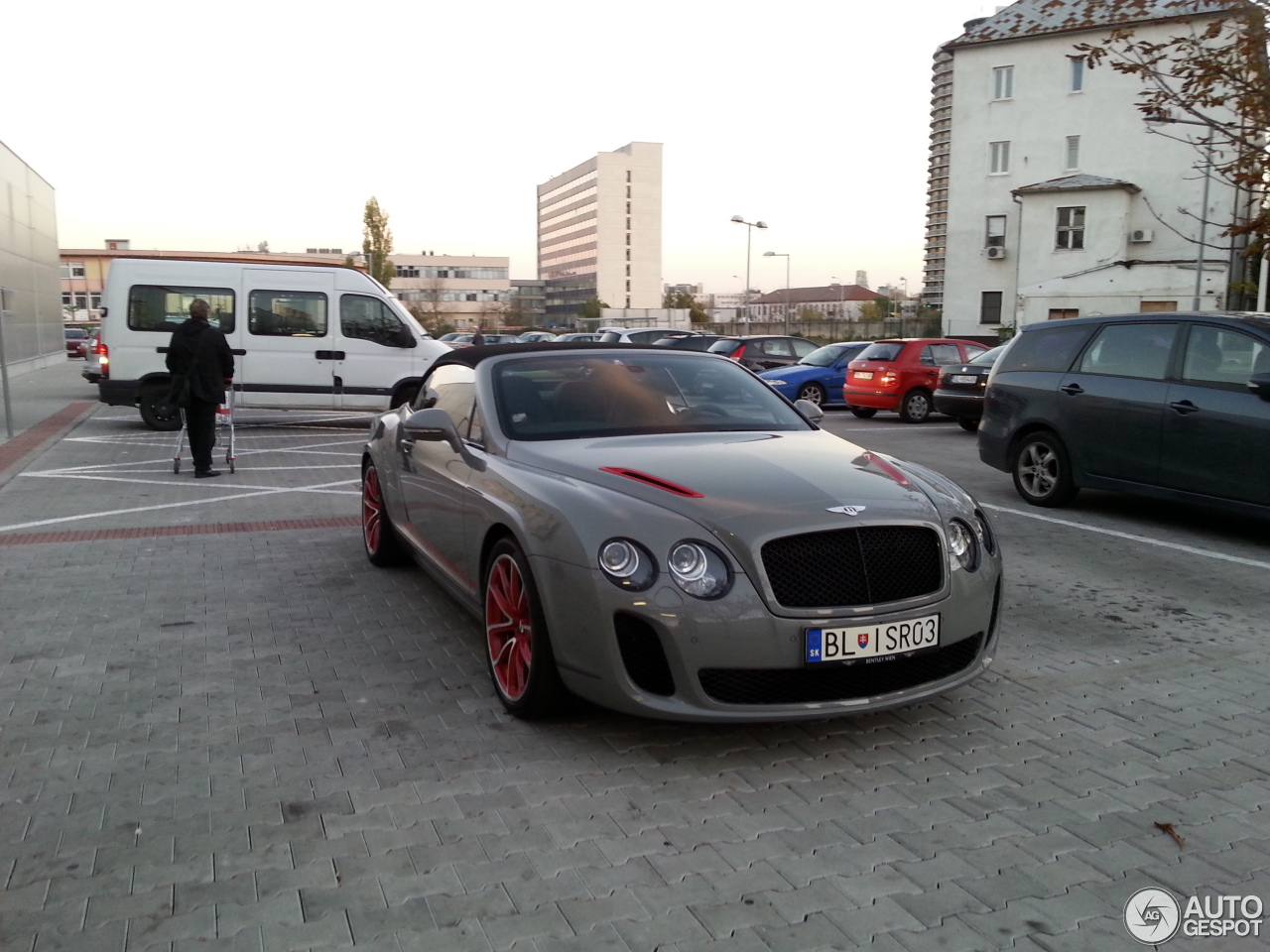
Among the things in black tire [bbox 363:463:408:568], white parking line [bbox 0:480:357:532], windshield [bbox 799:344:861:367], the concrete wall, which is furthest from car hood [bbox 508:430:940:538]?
the concrete wall

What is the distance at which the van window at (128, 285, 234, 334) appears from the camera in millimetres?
14938

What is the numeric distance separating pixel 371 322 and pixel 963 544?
12986 millimetres

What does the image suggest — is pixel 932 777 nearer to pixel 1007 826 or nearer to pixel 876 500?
pixel 1007 826

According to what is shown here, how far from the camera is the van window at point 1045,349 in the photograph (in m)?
8.91

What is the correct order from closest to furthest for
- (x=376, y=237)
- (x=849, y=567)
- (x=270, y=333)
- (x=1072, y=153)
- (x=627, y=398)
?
(x=849, y=567) < (x=627, y=398) < (x=270, y=333) < (x=1072, y=153) < (x=376, y=237)

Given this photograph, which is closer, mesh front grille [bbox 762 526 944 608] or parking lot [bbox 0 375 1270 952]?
parking lot [bbox 0 375 1270 952]

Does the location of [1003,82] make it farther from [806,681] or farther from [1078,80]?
[806,681]

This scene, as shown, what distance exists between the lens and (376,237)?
263ft

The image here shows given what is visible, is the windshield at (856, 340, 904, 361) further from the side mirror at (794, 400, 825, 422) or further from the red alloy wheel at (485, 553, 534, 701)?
the red alloy wheel at (485, 553, 534, 701)

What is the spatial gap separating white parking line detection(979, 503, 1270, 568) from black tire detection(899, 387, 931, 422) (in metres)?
9.21

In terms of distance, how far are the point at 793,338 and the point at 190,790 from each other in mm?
20955

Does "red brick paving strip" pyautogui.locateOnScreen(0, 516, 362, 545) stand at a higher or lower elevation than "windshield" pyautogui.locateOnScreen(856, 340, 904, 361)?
lower

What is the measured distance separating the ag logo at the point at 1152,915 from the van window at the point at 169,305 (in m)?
14.6

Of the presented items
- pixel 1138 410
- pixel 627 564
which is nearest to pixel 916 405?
pixel 1138 410
